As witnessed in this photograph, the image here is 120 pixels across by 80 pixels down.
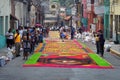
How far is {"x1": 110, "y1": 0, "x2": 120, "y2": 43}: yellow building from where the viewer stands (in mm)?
45497

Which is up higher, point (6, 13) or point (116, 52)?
point (6, 13)

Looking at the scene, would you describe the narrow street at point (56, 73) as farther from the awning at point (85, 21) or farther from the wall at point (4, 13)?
the awning at point (85, 21)

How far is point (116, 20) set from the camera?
4712 centimetres

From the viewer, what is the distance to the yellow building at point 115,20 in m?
45.5

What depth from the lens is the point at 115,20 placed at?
47656 millimetres

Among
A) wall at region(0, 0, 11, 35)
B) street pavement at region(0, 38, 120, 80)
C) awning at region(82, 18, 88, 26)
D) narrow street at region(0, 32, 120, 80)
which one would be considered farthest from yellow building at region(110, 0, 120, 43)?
awning at region(82, 18, 88, 26)

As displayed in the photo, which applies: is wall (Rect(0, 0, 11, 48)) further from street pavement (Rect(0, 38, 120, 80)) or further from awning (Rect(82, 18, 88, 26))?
awning (Rect(82, 18, 88, 26))

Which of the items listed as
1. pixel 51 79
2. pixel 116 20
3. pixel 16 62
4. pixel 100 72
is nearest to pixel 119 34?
pixel 116 20

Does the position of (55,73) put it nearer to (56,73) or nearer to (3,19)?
(56,73)

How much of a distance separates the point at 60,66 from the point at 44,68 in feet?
3.68

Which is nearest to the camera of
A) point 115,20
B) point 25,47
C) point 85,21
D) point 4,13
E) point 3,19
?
point 25,47

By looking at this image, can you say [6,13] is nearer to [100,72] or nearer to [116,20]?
[116,20]

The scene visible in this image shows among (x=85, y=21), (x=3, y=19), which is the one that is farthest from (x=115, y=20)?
(x=85, y=21)

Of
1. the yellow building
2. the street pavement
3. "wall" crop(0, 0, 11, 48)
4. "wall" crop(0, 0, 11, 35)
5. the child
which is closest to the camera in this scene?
the street pavement
